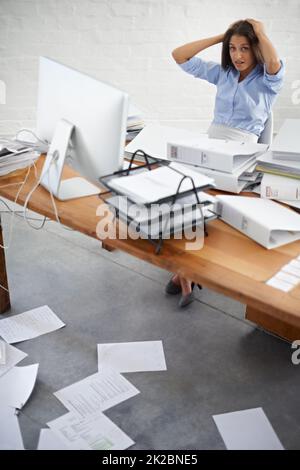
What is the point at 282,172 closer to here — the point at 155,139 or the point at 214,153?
the point at 214,153

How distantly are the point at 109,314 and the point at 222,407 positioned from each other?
0.73 meters

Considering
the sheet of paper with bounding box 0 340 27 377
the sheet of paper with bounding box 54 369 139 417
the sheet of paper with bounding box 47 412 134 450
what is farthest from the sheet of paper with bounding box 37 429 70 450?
the sheet of paper with bounding box 0 340 27 377

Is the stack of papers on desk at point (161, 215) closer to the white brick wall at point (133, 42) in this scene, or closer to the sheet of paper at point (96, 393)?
the sheet of paper at point (96, 393)

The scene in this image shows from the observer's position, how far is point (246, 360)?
7.09 feet

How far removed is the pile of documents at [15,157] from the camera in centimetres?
203

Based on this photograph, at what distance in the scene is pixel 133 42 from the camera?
3305 millimetres

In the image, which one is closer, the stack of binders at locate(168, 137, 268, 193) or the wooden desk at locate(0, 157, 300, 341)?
the wooden desk at locate(0, 157, 300, 341)

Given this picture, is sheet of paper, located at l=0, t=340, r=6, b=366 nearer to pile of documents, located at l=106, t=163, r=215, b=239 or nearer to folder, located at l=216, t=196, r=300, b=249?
pile of documents, located at l=106, t=163, r=215, b=239

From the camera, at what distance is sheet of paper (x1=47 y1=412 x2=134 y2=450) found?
5.67 feet

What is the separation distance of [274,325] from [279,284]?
963 mm

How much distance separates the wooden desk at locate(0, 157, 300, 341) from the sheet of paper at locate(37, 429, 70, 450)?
2.27 ft

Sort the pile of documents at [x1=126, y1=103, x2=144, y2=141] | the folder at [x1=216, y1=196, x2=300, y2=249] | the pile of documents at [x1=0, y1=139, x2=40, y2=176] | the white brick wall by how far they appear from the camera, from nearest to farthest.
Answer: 1. the folder at [x1=216, y1=196, x2=300, y2=249]
2. the pile of documents at [x1=0, y1=139, x2=40, y2=176]
3. the pile of documents at [x1=126, y1=103, x2=144, y2=141]
4. the white brick wall

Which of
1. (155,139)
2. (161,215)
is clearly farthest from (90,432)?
(155,139)

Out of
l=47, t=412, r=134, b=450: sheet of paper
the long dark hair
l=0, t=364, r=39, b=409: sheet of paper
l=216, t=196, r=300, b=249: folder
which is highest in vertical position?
the long dark hair
